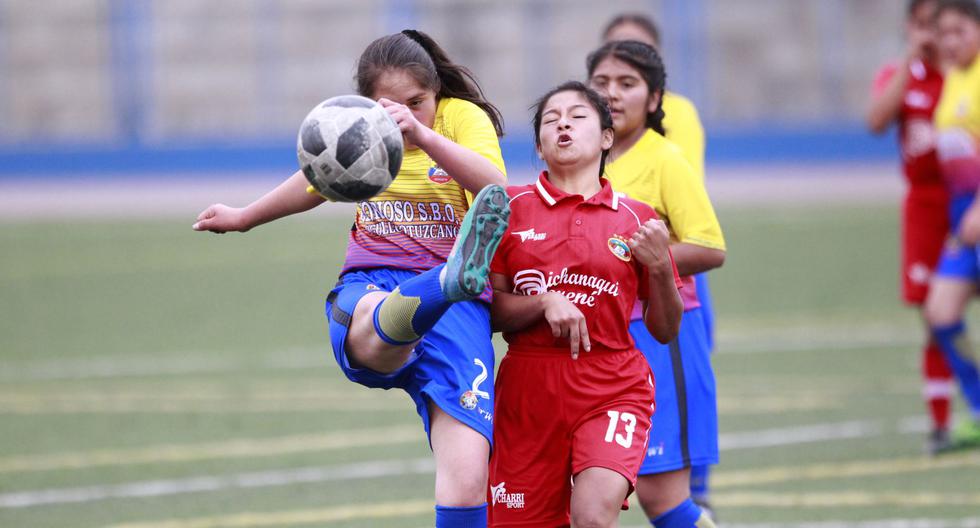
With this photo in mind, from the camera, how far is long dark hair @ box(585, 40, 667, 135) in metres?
5.40

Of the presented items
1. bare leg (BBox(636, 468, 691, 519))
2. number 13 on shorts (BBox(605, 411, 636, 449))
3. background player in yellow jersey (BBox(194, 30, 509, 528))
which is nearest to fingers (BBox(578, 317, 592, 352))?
number 13 on shorts (BBox(605, 411, 636, 449))

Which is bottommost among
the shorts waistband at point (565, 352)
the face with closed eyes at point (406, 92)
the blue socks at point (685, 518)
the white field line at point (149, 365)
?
the white field line at point (149, 365)

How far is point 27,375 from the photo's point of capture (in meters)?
10.9

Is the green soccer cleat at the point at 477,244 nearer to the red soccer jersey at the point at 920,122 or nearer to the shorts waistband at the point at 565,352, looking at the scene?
the shorts waistband at the point at 565,352

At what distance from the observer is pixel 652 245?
4.48m

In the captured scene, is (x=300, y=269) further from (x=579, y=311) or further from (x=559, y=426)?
(x=579, y=311)

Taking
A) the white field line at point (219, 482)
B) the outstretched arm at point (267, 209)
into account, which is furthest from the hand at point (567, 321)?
the white field line at point (219, 482)

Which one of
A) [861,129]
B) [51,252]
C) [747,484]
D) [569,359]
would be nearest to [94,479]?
[747,484]

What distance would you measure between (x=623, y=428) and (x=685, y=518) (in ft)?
2.43

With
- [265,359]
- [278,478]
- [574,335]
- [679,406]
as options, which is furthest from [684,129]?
[265,359]

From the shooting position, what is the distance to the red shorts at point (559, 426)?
4.52 meters

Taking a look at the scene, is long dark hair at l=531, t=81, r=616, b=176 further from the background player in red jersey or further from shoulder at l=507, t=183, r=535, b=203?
the background player in red jersey

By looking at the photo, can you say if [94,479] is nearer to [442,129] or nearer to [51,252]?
[442,129]

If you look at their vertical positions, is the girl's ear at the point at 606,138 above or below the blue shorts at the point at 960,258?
above
